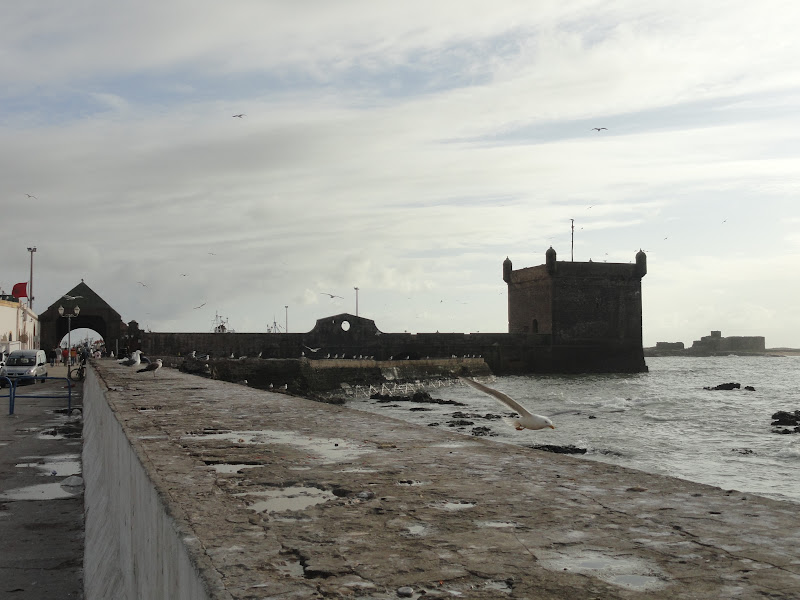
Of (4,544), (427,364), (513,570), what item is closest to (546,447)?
(4,544)

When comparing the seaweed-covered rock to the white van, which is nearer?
the white van

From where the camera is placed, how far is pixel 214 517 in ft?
9.38

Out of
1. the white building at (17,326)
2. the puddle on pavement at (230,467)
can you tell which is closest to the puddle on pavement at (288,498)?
the puddle on pavement at (230,467)

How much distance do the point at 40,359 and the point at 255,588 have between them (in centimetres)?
2713

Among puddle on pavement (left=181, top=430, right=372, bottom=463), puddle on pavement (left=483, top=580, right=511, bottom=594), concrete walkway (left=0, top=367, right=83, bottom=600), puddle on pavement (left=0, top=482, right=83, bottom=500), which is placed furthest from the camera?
puddle on pavement (left=0, top=482, right=83, bottom=500)

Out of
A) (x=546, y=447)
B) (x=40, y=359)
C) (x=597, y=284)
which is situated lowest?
(x=546, y=447)

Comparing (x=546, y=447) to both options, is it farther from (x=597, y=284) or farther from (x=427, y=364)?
(x=597, y=284)

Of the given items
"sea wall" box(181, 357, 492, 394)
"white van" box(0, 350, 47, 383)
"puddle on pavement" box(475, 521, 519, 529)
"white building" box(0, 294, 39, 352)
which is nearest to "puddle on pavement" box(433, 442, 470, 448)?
"puddle on pavement" box(475, 521, 519, 529)

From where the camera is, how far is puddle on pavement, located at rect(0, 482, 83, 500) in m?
7.71

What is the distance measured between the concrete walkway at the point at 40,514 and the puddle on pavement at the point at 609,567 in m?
3.79

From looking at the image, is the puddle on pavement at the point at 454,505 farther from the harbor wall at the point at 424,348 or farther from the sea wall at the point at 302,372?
the harbor wall at the point at 424,348

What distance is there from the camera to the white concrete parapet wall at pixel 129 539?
2.53 metres

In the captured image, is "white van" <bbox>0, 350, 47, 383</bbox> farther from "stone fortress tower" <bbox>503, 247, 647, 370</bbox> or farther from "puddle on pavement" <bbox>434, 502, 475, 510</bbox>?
"stone fortress tower" <bbox>503, 247, 647, 370</bbox>

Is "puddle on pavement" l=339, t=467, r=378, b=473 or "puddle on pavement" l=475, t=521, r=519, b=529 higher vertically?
"puddle on pavement" l=339, t=467, r=378, b=473
